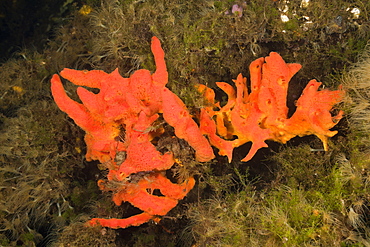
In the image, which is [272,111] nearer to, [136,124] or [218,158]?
[218,158]

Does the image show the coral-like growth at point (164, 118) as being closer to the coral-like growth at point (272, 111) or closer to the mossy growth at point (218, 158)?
the coral-like growth at point (272, 111)

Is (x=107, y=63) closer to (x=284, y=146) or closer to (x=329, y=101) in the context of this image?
(x=284, y=146)

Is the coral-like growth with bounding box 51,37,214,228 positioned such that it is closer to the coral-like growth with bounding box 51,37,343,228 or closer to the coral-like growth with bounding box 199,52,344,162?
A: the coral-like growth with bounding box 51,37,343,228

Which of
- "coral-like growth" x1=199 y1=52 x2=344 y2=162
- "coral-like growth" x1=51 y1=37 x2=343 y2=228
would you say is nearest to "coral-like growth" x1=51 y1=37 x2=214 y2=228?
"coral-like growth" x1=51 y1=37 x2=343 y2=228

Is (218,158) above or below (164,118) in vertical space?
below

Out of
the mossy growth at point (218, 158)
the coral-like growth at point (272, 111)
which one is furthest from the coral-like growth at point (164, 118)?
the mossy growth at point (218, 158)

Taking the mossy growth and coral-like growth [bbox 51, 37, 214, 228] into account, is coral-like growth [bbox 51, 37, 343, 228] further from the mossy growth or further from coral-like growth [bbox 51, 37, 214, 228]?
the mossy growth

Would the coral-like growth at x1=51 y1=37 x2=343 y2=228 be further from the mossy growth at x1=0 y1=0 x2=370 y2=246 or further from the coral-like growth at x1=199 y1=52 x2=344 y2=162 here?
the mossy growth at x1=0 y1=0 x2=370 y2=246

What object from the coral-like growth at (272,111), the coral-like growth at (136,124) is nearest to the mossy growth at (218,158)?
the coral-like growth at (272,111)

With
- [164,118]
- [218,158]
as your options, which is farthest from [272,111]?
[164,118]

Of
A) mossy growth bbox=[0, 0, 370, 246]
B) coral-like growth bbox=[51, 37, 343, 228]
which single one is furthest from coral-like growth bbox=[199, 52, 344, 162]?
mossy growth bbox=[0, 0, 370, 246]
